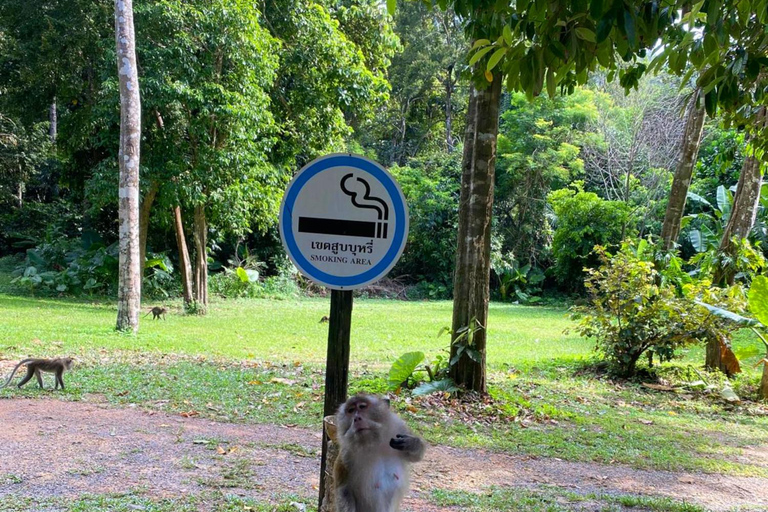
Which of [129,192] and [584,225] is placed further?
[584,225]

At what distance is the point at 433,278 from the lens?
2733 cm

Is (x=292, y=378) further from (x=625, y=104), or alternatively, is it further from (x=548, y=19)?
(x=625, y=104)

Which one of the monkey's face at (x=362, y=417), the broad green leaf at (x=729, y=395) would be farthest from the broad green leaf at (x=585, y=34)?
the broad green leaf at (x=729, y=395)

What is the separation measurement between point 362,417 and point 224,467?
2512 millimetres

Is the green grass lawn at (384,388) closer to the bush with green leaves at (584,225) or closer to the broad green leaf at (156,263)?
the broad green leaf at (156,263)

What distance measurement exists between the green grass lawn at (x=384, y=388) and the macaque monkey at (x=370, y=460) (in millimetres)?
3169

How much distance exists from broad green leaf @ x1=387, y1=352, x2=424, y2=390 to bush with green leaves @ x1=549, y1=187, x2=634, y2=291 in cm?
1595

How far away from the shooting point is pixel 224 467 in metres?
4.89

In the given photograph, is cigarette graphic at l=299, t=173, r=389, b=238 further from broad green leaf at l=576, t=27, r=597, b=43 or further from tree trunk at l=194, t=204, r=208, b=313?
tree trunk at l=194, t=204, r=208, b=313

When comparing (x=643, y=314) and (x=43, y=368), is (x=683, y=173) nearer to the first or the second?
(x=643, y=314)

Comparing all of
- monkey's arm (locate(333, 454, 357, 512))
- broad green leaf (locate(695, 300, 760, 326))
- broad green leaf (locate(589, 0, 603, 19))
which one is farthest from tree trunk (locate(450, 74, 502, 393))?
broad green leaf (locate(589, 0, 603, 19))

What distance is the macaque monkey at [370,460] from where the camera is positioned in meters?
2.85

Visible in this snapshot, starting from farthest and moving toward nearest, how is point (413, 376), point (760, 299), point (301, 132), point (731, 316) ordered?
1. point (301, 132)
2. point (760, 299)
3. point (731, 316)
4. point (413, 376)

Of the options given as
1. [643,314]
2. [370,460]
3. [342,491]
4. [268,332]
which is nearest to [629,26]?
[370,460]
